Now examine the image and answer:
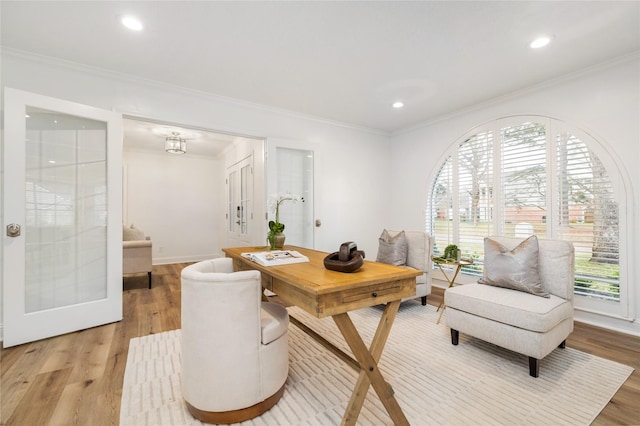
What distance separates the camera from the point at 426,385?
1.92 metres

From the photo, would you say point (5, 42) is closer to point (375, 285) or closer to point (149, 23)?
point (149, 23)

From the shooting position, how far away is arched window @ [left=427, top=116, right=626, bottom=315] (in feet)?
9.49

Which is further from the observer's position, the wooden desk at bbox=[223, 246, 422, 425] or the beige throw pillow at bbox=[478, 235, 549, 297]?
the beige throw pillow at bbox=[478, 235, 549, 297]

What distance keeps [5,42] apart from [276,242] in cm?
295

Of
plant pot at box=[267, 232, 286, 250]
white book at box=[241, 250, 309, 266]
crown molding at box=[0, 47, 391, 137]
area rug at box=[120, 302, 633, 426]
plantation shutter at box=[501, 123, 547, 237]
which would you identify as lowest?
area rug at box=[120, 302, 633, 426]

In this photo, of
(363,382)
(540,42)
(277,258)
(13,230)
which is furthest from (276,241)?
(540,42)

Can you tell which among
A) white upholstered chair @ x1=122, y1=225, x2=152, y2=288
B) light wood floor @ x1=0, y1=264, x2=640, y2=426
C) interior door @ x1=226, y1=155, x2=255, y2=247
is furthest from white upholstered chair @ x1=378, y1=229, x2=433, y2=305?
white upholstered chair @ x1=122, y1=225, x2=152, y2=288

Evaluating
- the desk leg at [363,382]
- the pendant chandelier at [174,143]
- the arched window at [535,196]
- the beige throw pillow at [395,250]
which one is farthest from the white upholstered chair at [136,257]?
the arched window at [535,196]

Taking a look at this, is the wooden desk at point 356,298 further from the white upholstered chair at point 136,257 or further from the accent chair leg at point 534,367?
the white upholstered chair at point 136,257

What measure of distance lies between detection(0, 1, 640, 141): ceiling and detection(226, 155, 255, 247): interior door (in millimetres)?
2020

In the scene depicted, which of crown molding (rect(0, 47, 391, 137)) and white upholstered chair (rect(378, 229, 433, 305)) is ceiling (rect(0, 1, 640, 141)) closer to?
crown molding (rect(0, 47, 391, 137))

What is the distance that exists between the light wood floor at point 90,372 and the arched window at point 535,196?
2.43 ft

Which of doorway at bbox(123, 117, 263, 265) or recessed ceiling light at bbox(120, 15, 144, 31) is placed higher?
recessed ceiling light at bbox(120, 15, 144, 31)

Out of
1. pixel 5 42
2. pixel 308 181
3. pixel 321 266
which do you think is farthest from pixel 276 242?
pixel 5 42
